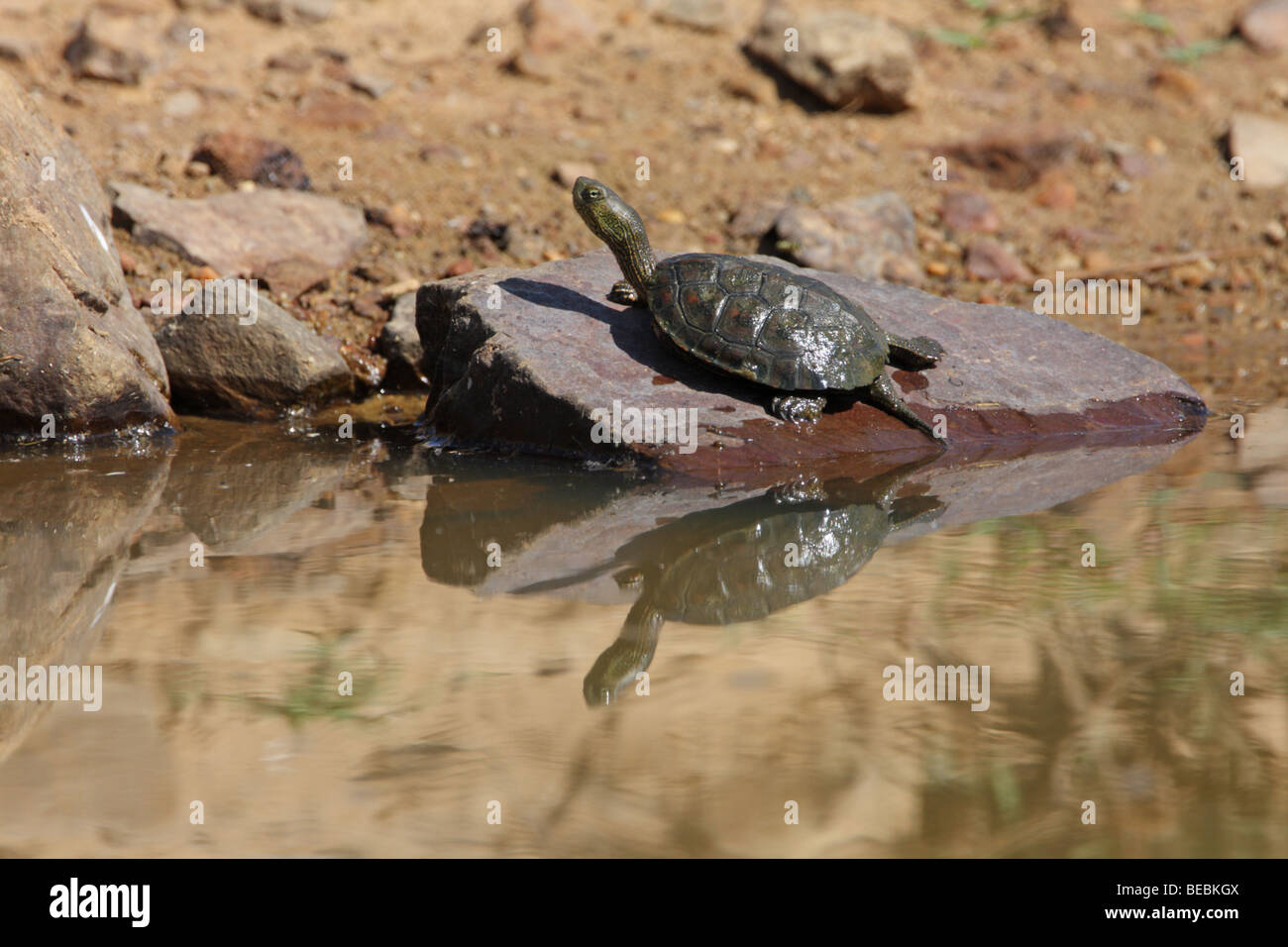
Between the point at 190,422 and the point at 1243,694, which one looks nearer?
the point at 1243,694

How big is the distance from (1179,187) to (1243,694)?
852 cm

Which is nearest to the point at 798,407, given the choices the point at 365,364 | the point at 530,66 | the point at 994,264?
the point at 365,364

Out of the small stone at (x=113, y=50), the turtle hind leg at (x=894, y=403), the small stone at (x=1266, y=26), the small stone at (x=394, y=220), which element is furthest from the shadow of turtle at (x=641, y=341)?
the small stone at (x=1266, y=26)

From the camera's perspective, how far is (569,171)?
909cm

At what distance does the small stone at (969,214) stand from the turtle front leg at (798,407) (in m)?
4.63

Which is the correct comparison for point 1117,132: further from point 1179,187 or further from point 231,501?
point 231,501

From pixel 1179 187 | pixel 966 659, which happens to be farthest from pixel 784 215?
pixel 966 659

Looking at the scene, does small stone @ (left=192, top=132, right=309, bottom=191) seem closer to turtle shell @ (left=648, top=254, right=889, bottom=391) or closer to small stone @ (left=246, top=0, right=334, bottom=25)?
small stone @ (left=246, top=0, right=334, bottom=25)

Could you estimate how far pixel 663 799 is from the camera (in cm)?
253

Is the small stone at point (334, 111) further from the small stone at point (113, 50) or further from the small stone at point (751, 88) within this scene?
the small stone at point (751, 88)

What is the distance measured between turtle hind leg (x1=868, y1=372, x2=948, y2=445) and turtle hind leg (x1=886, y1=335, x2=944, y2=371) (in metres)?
0.15

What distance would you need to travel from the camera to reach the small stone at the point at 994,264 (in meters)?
9.16
